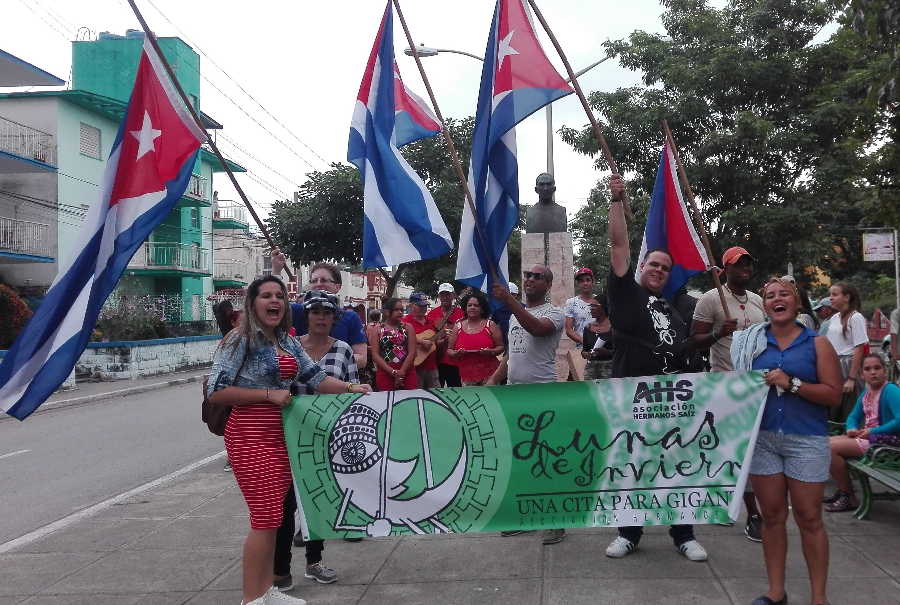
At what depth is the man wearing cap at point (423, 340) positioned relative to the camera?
31.0 feet

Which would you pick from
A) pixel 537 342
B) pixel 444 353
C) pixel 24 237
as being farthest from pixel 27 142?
pixel 537 342

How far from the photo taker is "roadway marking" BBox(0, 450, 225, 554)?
21.6 feet

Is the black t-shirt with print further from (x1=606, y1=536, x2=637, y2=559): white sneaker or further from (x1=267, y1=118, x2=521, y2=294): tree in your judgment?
(x1=267, y1=118, x2=521, y2=294): tree

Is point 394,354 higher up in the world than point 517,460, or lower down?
higher up

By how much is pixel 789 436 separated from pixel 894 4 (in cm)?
383

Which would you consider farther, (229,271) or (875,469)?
(229,271)

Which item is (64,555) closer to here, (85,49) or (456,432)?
(456,432)

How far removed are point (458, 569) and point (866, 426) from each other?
3388 mm

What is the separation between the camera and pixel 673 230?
6691 mm

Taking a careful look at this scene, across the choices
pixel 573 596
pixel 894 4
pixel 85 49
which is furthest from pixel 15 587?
pixel 85 49

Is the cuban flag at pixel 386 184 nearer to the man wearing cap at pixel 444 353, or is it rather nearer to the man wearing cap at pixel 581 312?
the man wearing cap at pixel 581 312

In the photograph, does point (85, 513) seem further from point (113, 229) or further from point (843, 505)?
point (843, 505)

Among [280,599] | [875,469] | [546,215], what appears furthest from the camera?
[546,215]

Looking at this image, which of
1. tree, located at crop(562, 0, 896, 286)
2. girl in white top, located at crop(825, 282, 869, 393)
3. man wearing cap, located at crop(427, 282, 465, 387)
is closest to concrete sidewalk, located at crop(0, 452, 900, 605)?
girl in white top, located at crop(825, 282, 869, 393)
